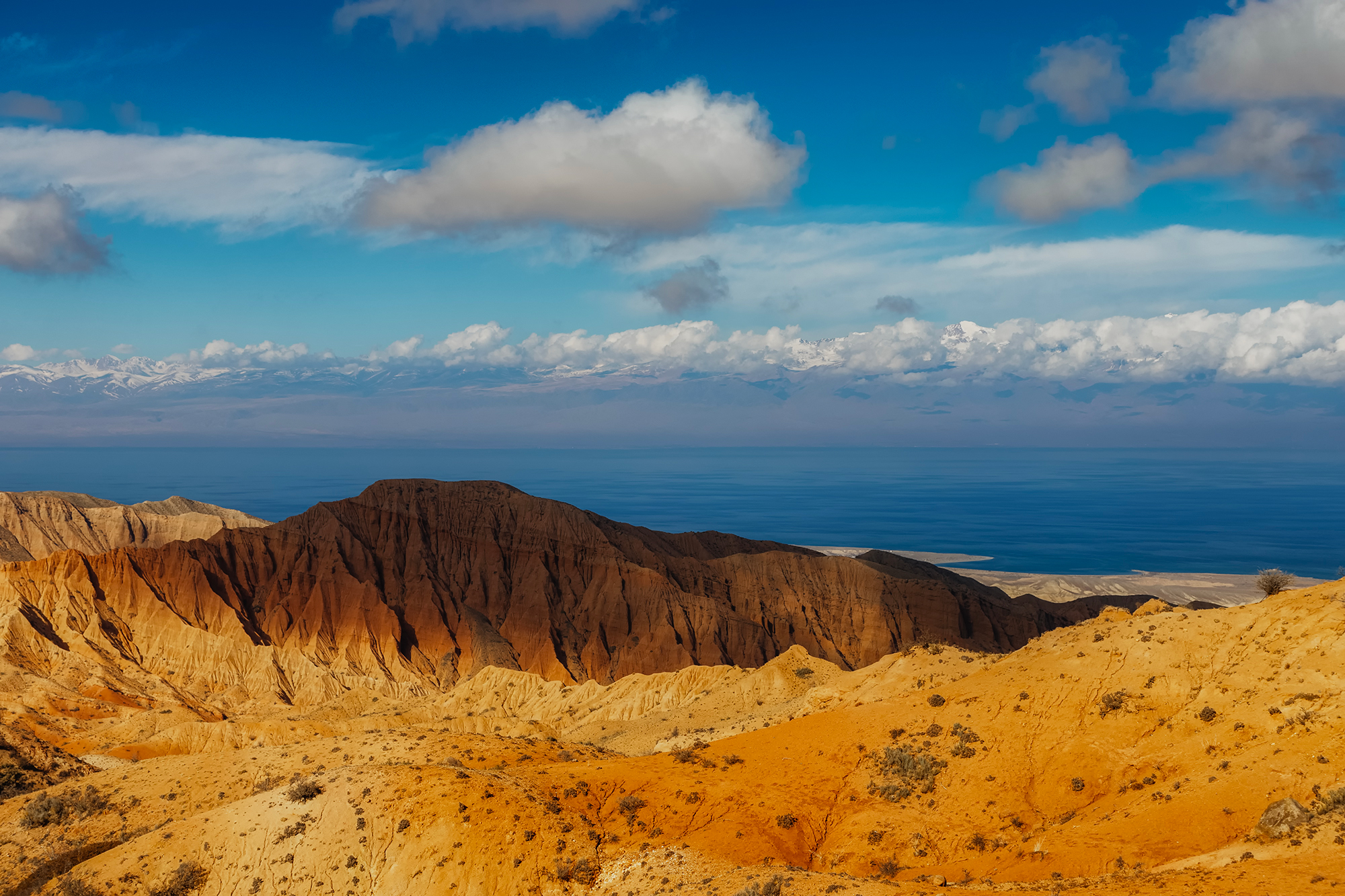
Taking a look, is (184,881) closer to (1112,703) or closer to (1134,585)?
(1112,703)

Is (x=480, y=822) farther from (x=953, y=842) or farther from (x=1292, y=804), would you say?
(x=1292, y=804)

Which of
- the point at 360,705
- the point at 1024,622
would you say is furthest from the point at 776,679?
the point at 1024,622

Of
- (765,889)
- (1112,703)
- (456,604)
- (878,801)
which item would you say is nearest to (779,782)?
(878,801)

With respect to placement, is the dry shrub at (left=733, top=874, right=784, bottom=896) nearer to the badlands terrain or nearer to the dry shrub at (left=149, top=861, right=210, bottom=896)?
the badlands terrain

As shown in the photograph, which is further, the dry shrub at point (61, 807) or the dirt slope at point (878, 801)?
the dry shrub at point (61, 807)

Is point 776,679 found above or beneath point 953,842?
beneath

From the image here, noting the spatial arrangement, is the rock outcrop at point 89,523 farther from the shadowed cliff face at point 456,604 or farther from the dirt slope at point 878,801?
the dirt slope at point 878,801

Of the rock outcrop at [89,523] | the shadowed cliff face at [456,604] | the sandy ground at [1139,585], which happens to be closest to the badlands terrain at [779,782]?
the shadowed cliff face at [456,604]
